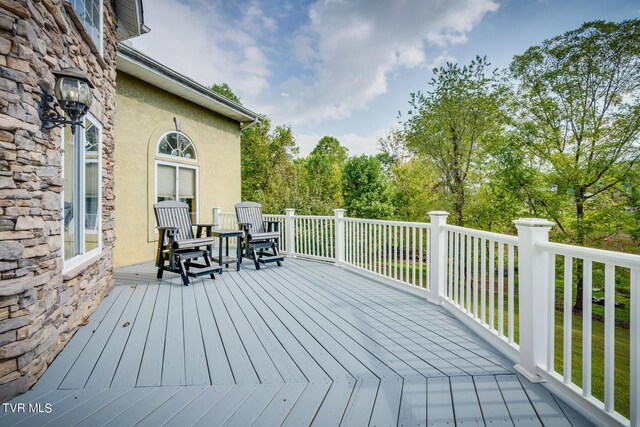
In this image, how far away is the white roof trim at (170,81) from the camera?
16.3 ft

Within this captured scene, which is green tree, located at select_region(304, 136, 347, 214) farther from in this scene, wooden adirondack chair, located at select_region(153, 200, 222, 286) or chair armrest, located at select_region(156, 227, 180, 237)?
chair armrest, located at select_region(156, 227, 180, 237)

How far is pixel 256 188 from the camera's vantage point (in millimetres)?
17250

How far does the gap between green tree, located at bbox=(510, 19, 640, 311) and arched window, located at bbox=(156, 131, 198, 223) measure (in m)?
9.94

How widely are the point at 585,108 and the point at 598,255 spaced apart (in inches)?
405

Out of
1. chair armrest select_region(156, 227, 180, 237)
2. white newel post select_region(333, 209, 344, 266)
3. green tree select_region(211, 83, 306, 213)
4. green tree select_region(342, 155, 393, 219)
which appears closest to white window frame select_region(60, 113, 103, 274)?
chair armrest select_region(156, 227, 180, 237)

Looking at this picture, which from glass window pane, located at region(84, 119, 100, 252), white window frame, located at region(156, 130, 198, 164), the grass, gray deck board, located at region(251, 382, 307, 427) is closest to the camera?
gray deck board, located at region(251, 382, 307, 427)

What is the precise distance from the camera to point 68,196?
9.38ft

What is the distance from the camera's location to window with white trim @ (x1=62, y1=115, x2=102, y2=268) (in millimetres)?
2846

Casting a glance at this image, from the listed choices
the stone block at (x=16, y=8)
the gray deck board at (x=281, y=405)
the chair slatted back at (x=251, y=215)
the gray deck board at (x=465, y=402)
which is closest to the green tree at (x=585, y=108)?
the chair slatted back at (x=251, y=215)

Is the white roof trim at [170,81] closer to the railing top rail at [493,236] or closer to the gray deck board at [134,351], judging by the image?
the gray deck board at [134,351]

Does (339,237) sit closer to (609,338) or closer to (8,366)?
(609,338)

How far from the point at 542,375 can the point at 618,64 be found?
10.8 metres

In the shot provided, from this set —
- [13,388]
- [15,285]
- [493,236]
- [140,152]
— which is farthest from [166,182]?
[493,236]

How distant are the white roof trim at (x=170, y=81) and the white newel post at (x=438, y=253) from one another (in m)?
5.18
